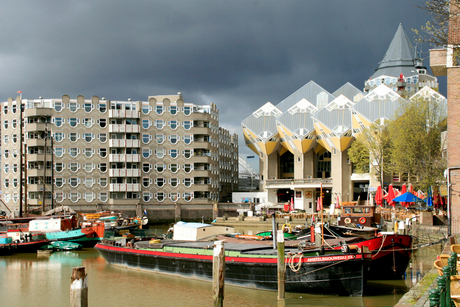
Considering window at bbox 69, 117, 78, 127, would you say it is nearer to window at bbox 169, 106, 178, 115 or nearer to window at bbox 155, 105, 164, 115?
window at bbox 155, 105, 164, 115

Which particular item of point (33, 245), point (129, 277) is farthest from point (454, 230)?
point (33, 245)

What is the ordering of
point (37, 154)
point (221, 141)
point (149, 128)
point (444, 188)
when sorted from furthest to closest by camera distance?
point (221, 141), point (149, 128), point (37, 154), point (444, 188)

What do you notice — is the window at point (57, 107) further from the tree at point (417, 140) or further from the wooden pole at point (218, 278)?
the wooden pole at point (218, 278)

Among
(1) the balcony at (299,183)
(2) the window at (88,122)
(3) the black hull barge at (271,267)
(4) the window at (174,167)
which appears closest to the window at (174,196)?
(4) the window at (174,167)

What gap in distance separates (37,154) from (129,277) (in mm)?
53609

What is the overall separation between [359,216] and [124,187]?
153 feet

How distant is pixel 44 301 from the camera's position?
25.9 metres

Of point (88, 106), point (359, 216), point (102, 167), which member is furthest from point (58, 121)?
point (359, 216)

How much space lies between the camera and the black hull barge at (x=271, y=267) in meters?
23.4

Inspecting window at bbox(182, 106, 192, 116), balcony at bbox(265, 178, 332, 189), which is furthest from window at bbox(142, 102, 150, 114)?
balcony at bbox(265, 178, 332, 189)

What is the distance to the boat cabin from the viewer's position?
1764 inches

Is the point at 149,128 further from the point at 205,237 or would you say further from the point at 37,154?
the point at 205,237

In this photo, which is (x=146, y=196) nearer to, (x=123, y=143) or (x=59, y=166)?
(x=123, y=143)

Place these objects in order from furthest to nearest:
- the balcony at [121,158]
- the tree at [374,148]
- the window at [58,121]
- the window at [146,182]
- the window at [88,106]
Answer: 1. the window at [146,182]
2. the window at [88,106]
3. the balcony at [121,158]
4. the window at [58,121]
5. the tree at [374,148]
